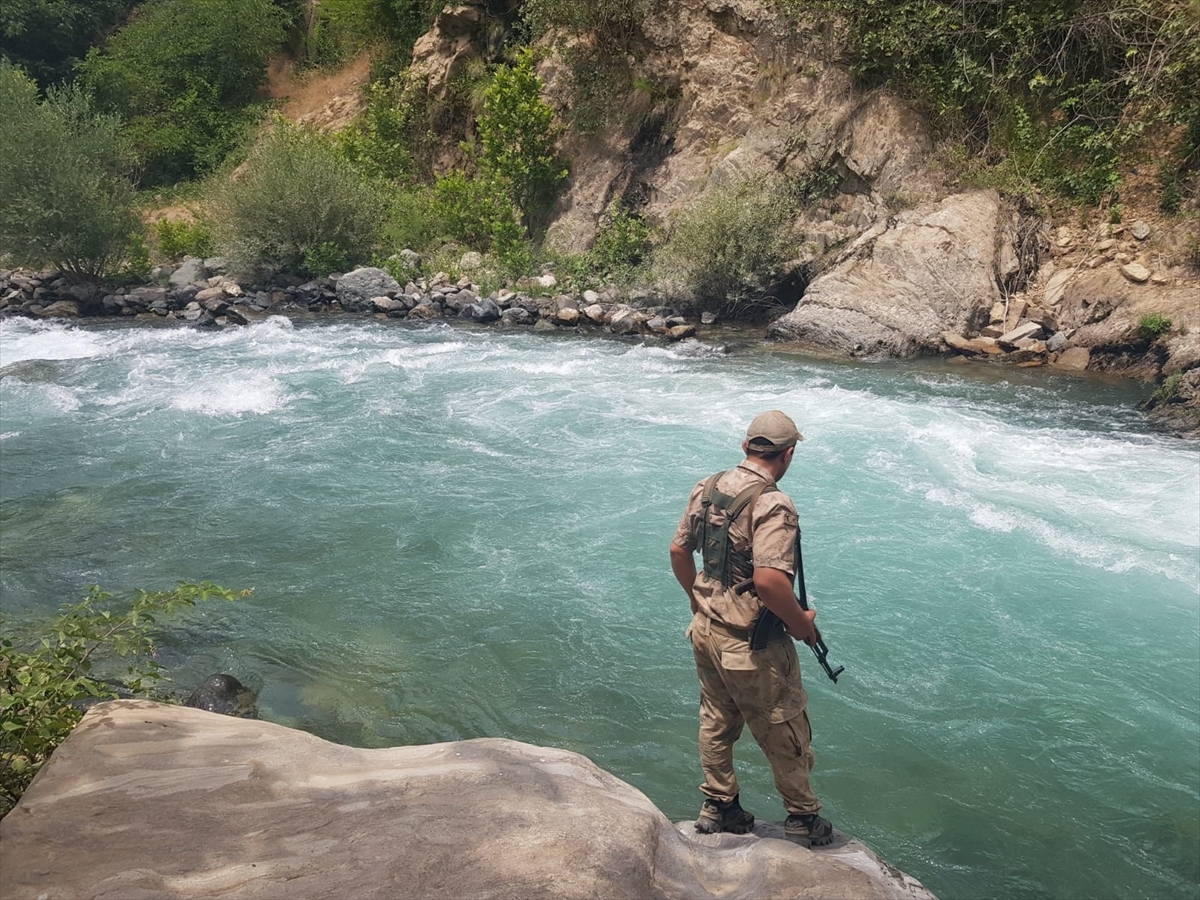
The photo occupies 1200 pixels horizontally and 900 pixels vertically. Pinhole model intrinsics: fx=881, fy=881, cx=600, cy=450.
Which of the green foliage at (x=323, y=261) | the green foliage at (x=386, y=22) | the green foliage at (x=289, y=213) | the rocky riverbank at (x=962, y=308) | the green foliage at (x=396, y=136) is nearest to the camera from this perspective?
the rocky riverbank at (x=962, y=308)

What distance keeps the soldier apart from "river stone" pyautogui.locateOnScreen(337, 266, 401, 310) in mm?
15170

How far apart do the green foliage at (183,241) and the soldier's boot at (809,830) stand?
69.0ft

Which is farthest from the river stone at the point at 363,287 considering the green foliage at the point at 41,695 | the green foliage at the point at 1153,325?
the green foliage at the point at 41,695

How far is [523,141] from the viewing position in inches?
771

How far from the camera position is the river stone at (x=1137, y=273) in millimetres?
12289

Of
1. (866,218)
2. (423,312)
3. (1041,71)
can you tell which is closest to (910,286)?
(866,218)

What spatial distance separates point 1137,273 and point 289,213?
→ 15.6m

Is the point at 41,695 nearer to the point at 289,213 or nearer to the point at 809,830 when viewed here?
the point at 809,830

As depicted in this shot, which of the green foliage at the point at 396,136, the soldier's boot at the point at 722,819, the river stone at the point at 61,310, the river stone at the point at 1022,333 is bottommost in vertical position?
the river stone at the point at 61,310

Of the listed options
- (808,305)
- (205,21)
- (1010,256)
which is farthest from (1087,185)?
(205,21)

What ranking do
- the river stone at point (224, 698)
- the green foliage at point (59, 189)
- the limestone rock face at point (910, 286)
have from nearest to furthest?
the river stone at point (224, 698), the limestone rock face at point (910, 286), the green foliage at point (59, 189)

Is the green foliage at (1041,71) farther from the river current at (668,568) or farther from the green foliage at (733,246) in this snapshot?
the river current at (668,568)

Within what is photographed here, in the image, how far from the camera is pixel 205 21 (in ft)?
97.3

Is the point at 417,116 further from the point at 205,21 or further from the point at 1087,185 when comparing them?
the point at 1087,185
